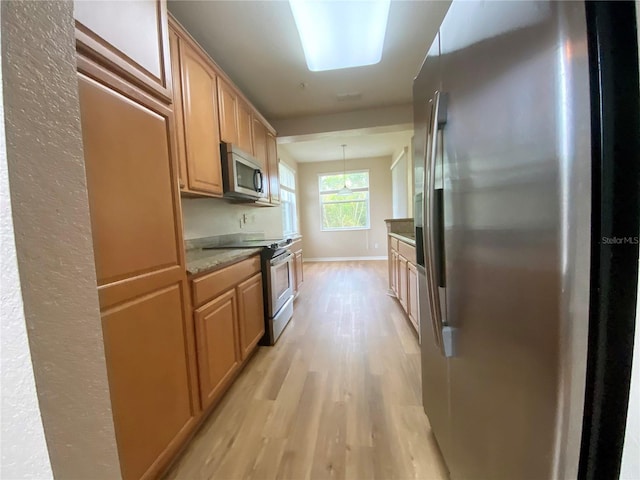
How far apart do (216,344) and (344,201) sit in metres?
6.04

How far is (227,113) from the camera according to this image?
89.4 inches

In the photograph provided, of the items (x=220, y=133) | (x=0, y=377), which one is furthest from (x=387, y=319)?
(x=0, y=377)

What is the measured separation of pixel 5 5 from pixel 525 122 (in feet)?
2.85

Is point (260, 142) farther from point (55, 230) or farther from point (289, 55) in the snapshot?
point (55, 230)

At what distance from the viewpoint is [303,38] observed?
2.17m

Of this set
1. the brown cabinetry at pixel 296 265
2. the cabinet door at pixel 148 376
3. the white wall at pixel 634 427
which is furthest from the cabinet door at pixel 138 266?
the brown cabinetry at pixel 296 265

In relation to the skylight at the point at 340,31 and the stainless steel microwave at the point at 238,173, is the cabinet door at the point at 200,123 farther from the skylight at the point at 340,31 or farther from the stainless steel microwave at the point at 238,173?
the skylight at the point at 340,31

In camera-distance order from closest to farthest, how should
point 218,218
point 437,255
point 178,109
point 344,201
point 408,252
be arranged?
point 437,255, point 178,109, point 408,252, point 218,218, point 344,201

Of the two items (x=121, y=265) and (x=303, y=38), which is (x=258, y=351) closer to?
(x=121, y=265)

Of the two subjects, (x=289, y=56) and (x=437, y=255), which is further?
(x=289, y=56)

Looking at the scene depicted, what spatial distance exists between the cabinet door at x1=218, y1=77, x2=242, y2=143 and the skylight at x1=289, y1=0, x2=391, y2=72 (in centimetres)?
74

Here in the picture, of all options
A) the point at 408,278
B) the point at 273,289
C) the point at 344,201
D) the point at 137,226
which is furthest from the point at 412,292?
the point at 344,201

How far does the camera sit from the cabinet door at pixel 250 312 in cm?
196

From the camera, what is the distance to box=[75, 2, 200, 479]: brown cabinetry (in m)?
0.91
